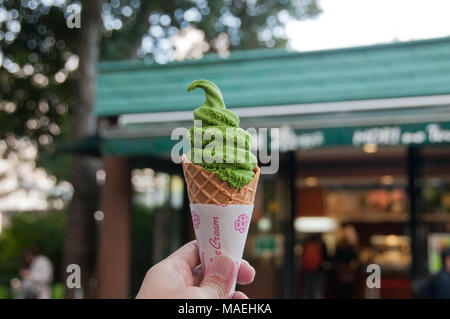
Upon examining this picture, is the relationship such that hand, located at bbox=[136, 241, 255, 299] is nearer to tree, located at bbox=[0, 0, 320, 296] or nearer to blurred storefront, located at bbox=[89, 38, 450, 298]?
blurred storefront, located at bbox=[89, 38, 450, 298]

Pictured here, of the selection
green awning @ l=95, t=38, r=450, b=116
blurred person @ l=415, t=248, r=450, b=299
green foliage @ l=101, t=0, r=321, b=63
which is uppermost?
green foliage @ l=101, t=0, r=321, b=63

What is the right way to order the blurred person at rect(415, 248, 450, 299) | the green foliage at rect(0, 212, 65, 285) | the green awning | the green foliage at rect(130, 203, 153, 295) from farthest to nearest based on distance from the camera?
the green foliage at rect(0, 212, 65, 285) → the green foliage at rect(130, 203, 153, 295) → the green awning → the blurred person at rect(415, 248, 450, 299)

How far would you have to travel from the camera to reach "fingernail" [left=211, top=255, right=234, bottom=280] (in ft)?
6.95

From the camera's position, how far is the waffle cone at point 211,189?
2238mm

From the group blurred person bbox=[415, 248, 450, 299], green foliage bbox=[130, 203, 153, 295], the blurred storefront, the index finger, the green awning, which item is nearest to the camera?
the index finger

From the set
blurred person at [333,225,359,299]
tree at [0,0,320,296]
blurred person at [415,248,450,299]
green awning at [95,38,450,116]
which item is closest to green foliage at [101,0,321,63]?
tree at [0,0,320,296]

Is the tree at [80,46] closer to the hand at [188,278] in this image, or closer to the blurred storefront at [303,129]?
the blurred storefront at [303,129]

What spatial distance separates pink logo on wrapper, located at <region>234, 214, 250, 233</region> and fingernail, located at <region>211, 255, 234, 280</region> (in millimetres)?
145

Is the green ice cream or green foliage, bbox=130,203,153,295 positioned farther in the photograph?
green foliage, bbox=130,203,153,295

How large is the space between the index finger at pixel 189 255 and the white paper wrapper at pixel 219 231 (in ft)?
0.14

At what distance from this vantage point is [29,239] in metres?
14.4

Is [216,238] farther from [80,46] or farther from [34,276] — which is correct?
[80,46]

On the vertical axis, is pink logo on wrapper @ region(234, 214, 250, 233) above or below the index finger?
above

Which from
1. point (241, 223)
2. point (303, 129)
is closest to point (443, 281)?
point (303, 129)
